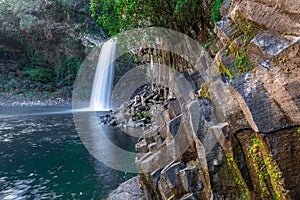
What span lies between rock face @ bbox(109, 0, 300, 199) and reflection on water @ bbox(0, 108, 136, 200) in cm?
315

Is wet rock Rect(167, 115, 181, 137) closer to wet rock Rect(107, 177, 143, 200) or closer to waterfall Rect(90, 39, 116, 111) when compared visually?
wet rock Rect(107, 177, 143, 200)

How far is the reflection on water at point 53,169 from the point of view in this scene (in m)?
7.04

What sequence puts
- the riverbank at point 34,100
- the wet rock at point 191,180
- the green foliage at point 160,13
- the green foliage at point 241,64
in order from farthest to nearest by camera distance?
the riverbank at point 34,100
the green foliage at point 160,13
the wet rock at point 191,180
the green foliage at point 241,64

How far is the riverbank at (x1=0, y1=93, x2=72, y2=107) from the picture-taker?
110 feet

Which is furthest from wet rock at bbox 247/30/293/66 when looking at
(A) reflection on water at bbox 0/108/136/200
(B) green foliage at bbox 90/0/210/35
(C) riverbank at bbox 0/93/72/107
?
(C) riverbank at bbox 0/93/72/107

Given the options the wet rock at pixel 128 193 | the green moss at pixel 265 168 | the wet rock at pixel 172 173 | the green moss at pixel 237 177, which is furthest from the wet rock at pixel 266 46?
the wet rock at pixel 128 193

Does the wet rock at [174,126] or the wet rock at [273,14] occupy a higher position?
the wet rock at [273,14]

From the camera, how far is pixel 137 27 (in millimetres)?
11031

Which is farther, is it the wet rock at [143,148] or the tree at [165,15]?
the tree at [165,15]

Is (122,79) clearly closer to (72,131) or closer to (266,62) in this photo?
(72,131)

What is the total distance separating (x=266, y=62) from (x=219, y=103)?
1.14 meters

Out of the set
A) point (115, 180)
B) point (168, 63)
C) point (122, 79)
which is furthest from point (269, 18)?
point (122, 79)

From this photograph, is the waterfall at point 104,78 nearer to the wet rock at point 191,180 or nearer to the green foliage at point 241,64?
the wet rock at point 191,180

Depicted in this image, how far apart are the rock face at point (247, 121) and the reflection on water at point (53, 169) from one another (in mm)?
3155
